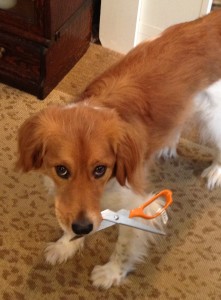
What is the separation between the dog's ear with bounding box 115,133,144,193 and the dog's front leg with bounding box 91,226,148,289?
0.29 metres

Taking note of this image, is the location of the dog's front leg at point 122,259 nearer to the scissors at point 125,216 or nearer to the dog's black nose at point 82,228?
the scissors at point 125,216

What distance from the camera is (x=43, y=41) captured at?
2.29m

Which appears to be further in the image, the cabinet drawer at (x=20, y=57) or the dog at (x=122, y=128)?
the cabinet drawer at (x=20, y=57)

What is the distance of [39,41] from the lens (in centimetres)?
230

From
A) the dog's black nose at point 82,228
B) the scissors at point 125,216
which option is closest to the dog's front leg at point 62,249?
the scissors at point 125,216

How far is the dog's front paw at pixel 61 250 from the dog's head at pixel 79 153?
1.47 ft

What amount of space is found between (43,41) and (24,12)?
0.17 metres

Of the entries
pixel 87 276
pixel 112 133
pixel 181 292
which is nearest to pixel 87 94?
pixel 112 133

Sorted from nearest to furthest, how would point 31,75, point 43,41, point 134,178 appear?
point 134,178, point 43,41, point 31,75

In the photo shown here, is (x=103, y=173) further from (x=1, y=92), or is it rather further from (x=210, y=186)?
(x=1, y=92)

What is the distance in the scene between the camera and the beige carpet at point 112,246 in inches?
69.1

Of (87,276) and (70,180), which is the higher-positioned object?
(70,180)

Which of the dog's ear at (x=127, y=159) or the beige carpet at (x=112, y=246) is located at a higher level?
the dog's ear at (x=127, y=159)

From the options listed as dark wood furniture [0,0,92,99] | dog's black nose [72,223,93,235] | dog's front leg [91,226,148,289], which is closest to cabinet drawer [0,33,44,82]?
dark wood furniture [0,0,92,99]
